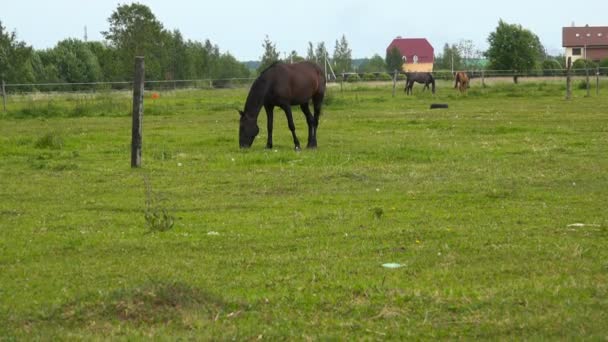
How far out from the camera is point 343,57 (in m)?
103

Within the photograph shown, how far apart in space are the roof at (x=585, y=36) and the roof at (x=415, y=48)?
91.6ft

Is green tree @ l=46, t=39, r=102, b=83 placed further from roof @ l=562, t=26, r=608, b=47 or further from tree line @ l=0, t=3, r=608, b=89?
roof @ l=562, t=26, r=608, b=47

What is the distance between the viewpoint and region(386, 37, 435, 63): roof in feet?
459

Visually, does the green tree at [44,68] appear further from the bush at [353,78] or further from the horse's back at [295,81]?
the horse's back at [295,81]

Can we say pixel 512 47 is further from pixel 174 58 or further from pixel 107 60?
pixel 107 60

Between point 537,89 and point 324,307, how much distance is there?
41841mm

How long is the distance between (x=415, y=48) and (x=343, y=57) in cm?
4372

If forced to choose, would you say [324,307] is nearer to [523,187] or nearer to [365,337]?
[365,337]

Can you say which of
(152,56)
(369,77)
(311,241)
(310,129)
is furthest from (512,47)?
(311,241)

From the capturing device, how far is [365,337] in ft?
16.8

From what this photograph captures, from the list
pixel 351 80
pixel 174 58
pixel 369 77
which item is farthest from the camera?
pixel 174 58

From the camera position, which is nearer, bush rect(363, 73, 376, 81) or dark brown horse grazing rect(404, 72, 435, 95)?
dark brown horse grazing rect(404, 72, 435, 95)

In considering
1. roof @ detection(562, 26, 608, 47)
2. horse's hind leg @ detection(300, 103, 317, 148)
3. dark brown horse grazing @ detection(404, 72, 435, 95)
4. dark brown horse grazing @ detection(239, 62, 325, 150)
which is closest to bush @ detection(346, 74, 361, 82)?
dark brown horse grazing @ detection(404, 72, 435, 95)

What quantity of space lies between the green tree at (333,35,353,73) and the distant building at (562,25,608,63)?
29.1 meters
